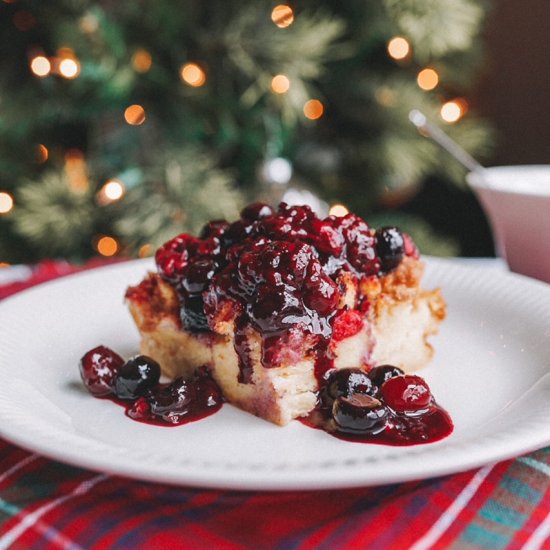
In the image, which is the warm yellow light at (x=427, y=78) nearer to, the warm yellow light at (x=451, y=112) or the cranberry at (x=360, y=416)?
the warm yellow light at (x=451, y=112)

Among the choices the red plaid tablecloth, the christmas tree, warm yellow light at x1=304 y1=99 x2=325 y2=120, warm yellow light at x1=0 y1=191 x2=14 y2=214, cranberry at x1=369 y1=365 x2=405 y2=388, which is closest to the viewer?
the red plaid tablecloth

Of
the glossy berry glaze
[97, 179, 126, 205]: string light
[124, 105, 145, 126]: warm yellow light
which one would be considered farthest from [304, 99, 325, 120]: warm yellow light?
the glossy berry glaze

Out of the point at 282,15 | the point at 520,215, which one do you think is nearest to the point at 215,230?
the point at 520,215

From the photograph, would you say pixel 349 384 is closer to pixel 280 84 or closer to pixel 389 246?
pixel 389 246

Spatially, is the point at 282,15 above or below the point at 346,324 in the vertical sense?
above

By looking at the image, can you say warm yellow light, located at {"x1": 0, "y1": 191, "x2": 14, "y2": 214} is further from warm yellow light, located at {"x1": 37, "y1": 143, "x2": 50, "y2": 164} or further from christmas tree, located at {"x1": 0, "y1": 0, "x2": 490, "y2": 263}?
warm yellow light, located at {"x1": 37, "y1": 143, "x2": 50, "y2": 164}

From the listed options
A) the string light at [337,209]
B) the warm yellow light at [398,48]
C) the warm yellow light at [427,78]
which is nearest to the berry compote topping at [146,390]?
the string light at [337,209]
